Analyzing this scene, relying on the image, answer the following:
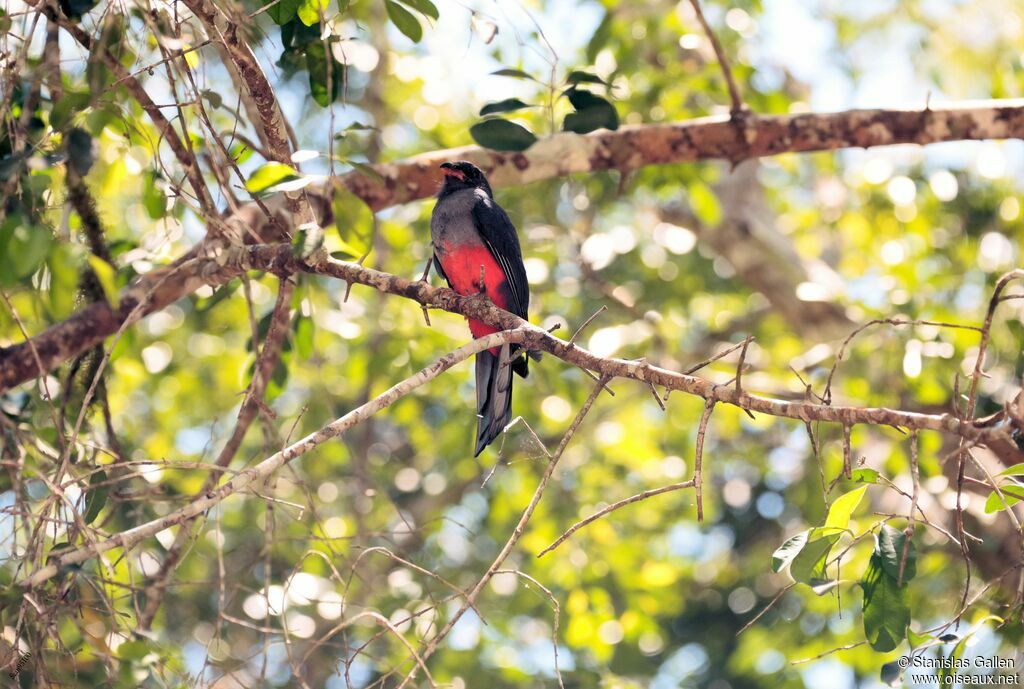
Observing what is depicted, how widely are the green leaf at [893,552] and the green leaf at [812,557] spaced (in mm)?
112

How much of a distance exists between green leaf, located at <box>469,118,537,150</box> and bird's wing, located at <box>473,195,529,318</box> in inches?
23.2

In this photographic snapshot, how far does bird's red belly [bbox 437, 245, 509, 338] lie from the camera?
4.13 metres

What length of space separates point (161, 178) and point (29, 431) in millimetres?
985

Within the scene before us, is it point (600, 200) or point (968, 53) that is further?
point (968, 53)

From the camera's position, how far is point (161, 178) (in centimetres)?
348

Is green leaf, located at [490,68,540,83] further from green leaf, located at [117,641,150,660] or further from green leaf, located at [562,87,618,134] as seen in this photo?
green leaf, located at [117,641,150,660]

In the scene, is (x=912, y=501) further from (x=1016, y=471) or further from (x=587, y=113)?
(x=587, y=113)

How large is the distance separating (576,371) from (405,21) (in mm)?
3074

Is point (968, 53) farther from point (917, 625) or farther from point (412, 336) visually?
point (412, 336)

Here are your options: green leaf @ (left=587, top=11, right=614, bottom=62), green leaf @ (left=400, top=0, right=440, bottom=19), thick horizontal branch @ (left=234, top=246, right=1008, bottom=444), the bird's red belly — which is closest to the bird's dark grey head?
the bird's red belly

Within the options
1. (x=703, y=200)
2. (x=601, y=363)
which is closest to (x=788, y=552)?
(x=601, y=363)

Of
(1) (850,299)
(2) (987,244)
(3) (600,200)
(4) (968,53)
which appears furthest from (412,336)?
(4) (968,53)

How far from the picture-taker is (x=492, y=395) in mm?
3766

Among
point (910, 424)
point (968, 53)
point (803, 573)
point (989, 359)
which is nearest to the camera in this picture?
point (910, 424)
